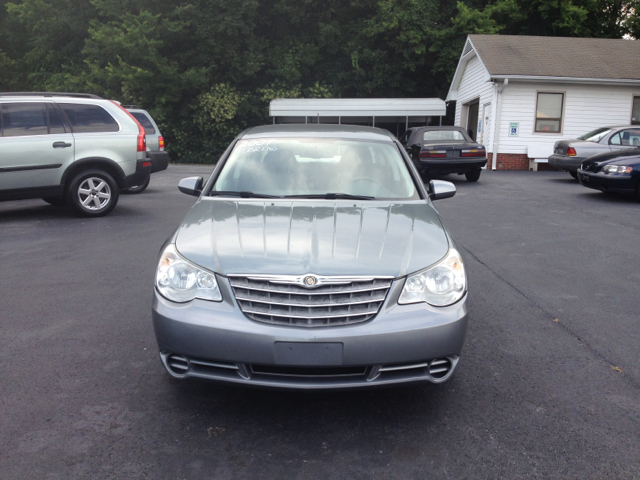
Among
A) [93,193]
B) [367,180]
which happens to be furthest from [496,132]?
[367,180]

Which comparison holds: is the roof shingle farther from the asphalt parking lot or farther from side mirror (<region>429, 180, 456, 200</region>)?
side mirror (<region>429, 180, 456, 200</region>)

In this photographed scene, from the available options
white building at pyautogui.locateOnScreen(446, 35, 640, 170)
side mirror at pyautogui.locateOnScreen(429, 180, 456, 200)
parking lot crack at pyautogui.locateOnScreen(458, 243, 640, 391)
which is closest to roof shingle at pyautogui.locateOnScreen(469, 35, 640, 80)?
white building at pyautogui.locateOnScreen(446, 35, 640, 170)

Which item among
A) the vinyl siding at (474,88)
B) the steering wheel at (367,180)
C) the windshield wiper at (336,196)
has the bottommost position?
the windshield wiper at (336,196)

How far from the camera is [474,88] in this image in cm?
2456

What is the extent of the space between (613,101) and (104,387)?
22906 millimetres

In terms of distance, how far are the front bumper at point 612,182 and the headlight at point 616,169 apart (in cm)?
9

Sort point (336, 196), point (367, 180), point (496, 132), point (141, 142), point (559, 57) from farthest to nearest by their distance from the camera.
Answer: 1. point (559, 57)
2. point (496, 132)
3. point (141, 142)
4. point (367, 180)
5. point (336, 196)

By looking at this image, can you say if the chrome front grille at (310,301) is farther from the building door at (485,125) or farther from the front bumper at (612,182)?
the building door at (485,125)

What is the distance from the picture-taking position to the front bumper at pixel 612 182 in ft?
38.4

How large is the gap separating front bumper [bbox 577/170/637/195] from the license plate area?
430 inches

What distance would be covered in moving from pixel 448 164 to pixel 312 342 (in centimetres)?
1333

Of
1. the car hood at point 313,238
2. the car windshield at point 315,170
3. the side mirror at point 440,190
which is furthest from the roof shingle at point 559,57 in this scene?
the car hood at point 313,238

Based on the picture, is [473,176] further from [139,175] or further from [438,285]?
[438,285]

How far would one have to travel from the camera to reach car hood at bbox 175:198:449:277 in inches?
117
